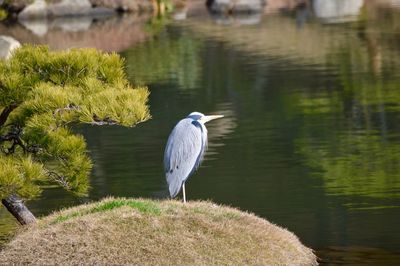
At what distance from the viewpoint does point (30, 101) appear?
1653cm

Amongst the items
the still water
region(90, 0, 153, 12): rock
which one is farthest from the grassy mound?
region(90, 0, 153, 12): rock

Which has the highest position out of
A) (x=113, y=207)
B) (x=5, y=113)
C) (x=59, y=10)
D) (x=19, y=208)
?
(x=5, y=113)

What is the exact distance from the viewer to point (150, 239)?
1495 centimetres

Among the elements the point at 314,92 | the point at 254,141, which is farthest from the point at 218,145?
the point at 314,92

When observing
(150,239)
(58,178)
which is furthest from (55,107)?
(150,239)

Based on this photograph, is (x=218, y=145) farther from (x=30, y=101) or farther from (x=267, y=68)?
(x=267, y=68)

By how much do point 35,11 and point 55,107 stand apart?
6503 cm

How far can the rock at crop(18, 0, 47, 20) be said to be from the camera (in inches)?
3137

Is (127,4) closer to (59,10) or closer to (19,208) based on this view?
(59,10)

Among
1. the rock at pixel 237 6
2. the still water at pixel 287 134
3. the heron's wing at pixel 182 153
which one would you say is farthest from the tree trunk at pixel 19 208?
the rock at pixel 237 6

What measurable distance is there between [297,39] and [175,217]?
3927cm

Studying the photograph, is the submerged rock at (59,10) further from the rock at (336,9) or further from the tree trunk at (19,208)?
the tree trunk at (19,208)

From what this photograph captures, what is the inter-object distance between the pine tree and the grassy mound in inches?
42.8

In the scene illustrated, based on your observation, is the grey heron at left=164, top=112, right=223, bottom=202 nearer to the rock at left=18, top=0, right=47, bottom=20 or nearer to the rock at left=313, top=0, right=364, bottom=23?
the rock at left=313, top=0, right=364, bottom=23
